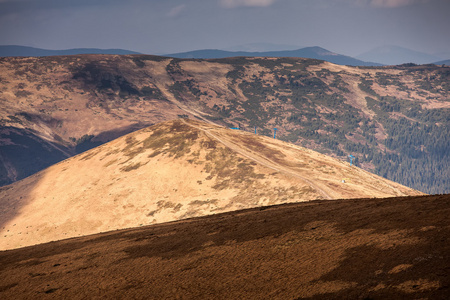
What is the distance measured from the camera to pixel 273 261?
2208cm

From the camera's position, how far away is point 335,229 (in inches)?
979

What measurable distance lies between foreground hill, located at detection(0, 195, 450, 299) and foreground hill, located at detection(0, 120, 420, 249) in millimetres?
32254

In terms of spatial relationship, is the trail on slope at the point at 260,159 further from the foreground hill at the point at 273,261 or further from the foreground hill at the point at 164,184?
the foreground hill at the point at 273,261

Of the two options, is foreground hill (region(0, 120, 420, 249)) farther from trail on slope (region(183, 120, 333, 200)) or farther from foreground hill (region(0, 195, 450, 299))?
foreground hill (region(0, 195, 450, 299))

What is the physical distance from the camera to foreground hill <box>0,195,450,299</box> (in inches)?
690

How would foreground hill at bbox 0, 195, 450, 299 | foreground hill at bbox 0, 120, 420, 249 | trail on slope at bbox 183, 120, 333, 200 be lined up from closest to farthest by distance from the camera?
foreground hill at bbox 0, 195, 450, 299 → foreground hill at bbox 0, 120, 420, 249 → trail on slope at bbox 183, 120, 333, 200

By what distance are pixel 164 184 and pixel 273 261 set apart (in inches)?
2182

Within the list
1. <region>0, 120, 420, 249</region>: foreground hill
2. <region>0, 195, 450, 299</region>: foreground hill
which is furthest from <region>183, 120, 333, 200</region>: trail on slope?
<region>0, 195, 450, 299</region>: foreground hill

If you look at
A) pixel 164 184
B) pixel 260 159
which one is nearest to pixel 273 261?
pixel 164 184

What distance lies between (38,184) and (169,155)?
98.6 ft

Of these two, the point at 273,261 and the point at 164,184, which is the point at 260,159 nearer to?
the point at 164,184

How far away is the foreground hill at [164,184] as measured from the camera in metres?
65.6

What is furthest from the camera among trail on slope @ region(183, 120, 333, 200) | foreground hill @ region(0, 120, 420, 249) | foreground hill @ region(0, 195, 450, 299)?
trail on slope @ region(183, 120, 333, 200)

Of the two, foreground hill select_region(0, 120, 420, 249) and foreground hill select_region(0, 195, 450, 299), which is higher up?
foreground hill select_region(0, 195, 450, 299)
